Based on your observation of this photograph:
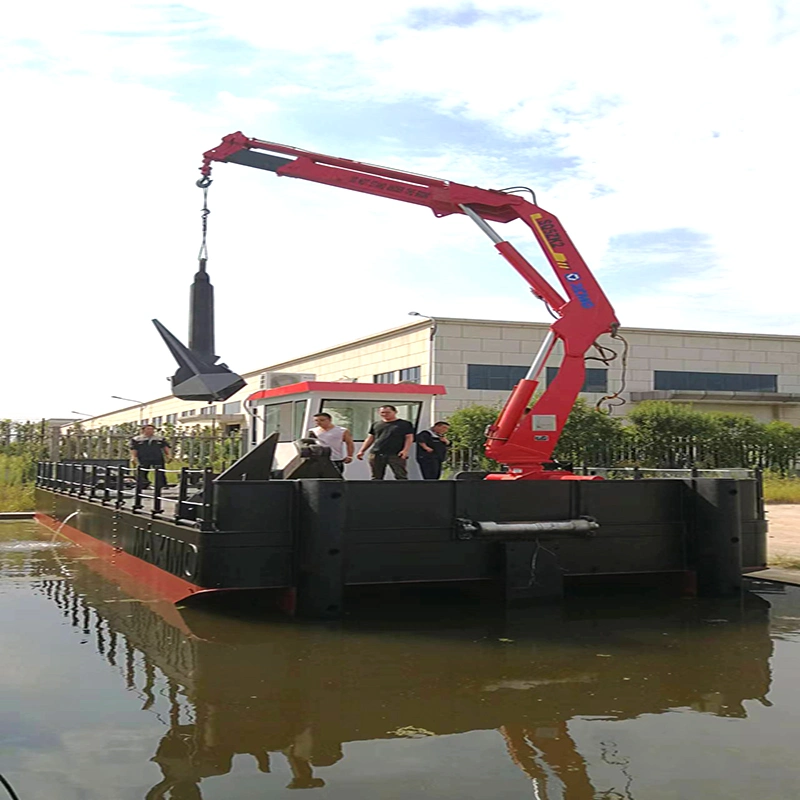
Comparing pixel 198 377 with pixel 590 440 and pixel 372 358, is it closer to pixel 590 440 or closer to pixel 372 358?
pixel 590 440

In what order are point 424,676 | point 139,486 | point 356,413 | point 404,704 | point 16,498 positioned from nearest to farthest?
point 404,704 < point 424,676 < point 139,486 < point 356,413 < point 16,498

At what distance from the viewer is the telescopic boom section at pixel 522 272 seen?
979cm

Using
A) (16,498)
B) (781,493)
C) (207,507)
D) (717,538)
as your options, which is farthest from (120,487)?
(781,493)

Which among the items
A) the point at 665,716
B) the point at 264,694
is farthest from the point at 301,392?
the point at 665,716

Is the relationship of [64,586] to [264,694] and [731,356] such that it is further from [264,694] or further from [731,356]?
[731,356]

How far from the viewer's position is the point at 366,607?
8.23 metres

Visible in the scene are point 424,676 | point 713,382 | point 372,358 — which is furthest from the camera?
point 713,382

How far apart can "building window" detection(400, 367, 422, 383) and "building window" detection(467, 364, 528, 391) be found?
195cm

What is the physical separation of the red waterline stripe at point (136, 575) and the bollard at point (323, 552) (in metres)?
0.87

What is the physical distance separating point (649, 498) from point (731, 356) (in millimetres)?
33341

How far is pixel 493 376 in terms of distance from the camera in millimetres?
36000

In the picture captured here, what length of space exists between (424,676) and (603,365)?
31.0 metres

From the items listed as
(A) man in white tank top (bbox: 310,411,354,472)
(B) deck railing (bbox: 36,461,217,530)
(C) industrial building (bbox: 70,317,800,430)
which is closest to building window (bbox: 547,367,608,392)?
(C) industrial building (bbox: 70,317,800,430)

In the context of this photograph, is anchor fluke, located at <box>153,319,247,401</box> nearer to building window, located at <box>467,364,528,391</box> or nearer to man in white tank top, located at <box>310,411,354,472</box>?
man in white tank top, located at <box>310,411,354,472</box>
